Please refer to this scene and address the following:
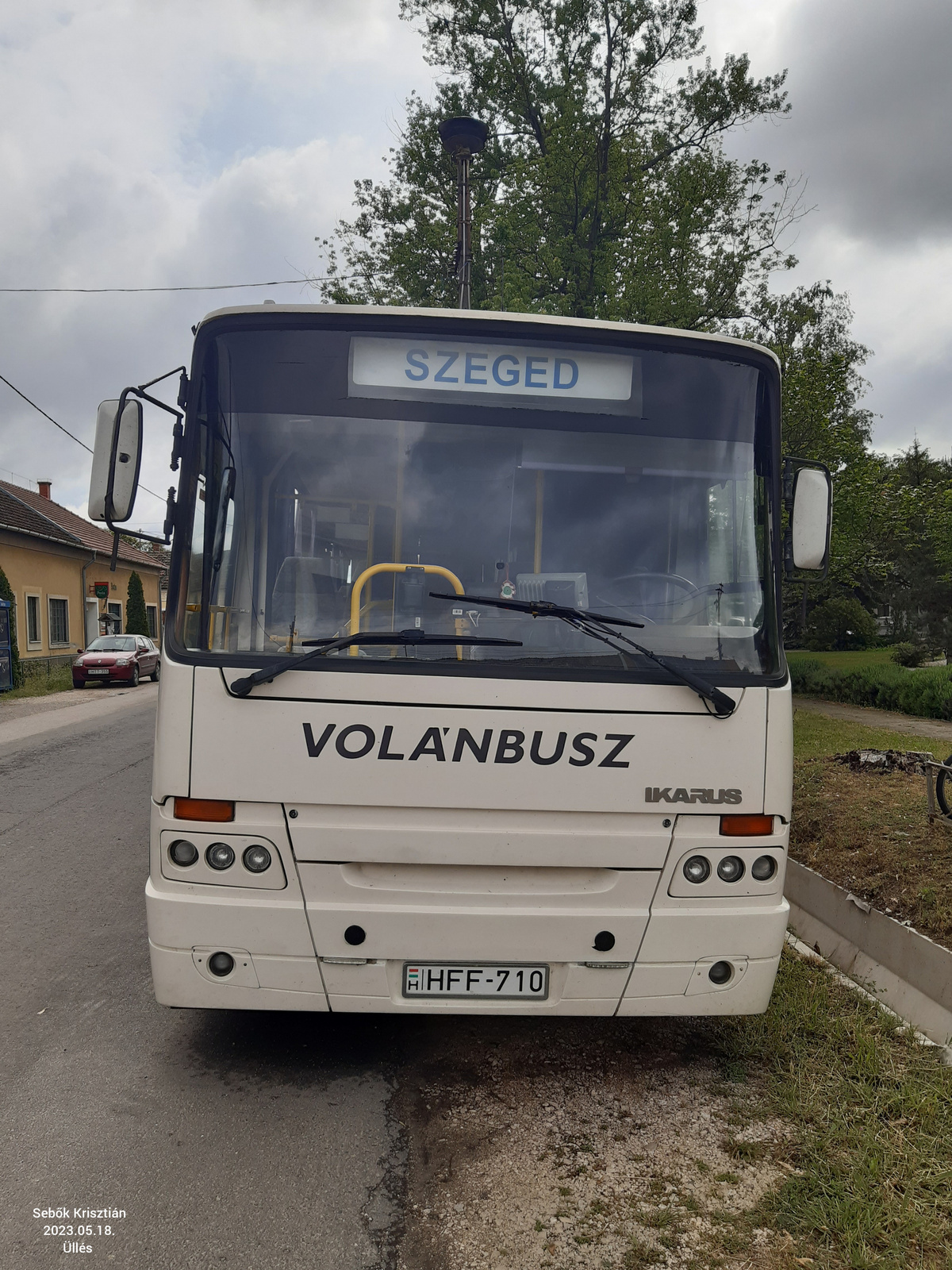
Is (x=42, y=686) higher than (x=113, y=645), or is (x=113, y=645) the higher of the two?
(x=113, y=645)

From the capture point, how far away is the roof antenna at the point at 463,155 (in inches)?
460

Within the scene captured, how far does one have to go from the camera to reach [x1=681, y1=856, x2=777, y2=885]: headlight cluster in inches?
136

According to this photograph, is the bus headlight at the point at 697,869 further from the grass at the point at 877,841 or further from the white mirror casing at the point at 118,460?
the white mirror casing at the point at 118,460

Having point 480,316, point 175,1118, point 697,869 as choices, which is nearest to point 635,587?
point 697,869

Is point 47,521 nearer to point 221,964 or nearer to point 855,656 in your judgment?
point 855,656

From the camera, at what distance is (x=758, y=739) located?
345 centimetres

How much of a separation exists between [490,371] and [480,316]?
0.22 meters

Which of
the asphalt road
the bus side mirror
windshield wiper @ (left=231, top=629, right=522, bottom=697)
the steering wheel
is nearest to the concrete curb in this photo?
the bus side mirror

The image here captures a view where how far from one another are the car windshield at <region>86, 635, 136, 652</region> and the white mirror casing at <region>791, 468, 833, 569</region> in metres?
26.5

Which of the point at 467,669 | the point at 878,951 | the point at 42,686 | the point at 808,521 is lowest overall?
the point at 42,686

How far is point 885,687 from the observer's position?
55.5 feet

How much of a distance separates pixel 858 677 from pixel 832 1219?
16.4 metres

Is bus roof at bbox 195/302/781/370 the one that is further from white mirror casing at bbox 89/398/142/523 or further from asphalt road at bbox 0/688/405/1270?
asphalt road at bbox 0/688/405/1270

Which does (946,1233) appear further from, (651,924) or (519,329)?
(519,329)
